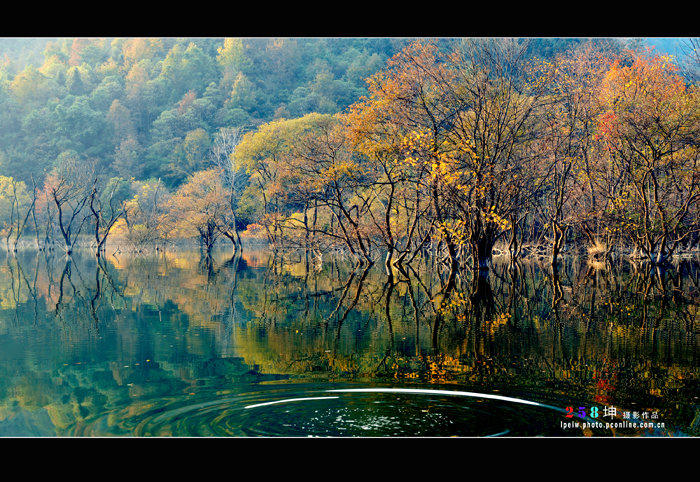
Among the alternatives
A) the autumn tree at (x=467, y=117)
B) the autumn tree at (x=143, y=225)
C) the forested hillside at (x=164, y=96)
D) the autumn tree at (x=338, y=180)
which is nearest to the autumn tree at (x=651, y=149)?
the autumn tree at (x=467, y=117)

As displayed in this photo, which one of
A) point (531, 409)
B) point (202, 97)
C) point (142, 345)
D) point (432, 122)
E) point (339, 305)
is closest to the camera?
point (531, 409)

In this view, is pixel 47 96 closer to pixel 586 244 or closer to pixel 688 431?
pixel 586 244

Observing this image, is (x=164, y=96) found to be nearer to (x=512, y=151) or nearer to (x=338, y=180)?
(x=338, y=180)

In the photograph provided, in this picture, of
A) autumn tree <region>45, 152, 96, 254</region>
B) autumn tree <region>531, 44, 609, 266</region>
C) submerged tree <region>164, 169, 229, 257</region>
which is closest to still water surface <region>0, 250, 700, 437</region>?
autumn tree <region>531, 44, 609, 266</region>

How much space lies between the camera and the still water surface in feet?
22.3

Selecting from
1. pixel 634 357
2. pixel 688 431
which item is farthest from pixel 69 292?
pixel 688 431

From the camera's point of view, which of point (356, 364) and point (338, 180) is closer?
point (356, 364)

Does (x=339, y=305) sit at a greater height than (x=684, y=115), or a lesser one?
lesser

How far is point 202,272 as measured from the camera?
28922 millimetres

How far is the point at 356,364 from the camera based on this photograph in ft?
30.4

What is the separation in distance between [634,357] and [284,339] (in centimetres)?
533

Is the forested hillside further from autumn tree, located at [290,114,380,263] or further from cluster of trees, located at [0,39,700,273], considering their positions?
cluster of trees, located at [0,39,700,273]

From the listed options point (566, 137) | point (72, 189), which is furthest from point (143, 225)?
point (566, 137)

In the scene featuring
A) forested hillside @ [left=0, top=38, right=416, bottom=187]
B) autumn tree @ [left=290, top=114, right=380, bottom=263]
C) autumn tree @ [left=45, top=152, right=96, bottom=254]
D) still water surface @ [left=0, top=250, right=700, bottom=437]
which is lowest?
still water surface @ [left=0, top=250, right=700, bottom=437]
